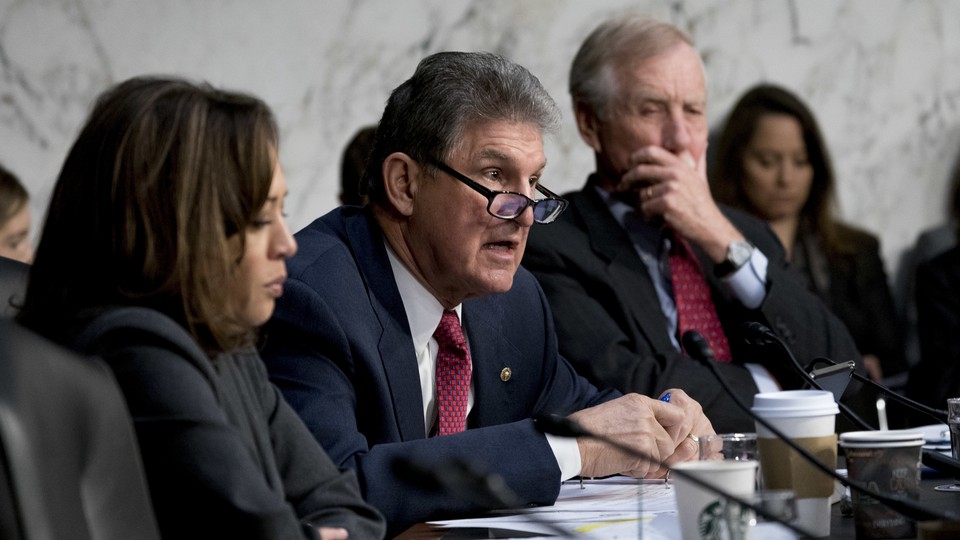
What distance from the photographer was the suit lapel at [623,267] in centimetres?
308

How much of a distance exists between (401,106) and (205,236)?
0.98 meters

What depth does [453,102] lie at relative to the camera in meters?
2.32

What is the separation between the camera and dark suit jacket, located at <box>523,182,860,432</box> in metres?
2.91

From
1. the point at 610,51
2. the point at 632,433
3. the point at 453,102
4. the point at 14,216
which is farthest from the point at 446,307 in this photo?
the point at 14,216

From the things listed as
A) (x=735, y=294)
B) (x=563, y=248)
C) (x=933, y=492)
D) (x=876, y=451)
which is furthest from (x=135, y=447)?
(x=735, y=294)

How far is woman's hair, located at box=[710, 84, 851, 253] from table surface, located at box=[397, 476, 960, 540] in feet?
9.96

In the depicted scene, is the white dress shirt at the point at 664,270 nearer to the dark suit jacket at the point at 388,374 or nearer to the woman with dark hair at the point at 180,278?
the dark suit jacket at the point at 388,374

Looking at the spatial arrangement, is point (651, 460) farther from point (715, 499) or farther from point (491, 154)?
point (491, 154)

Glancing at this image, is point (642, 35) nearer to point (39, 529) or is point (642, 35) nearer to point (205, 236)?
point (205, 236)

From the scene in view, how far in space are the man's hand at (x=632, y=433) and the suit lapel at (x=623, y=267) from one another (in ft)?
2.87

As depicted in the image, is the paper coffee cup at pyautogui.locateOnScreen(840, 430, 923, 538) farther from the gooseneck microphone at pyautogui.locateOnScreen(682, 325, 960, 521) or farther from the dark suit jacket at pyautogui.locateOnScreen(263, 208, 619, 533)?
the dark suit jacket at pyautogui.locateOnScreen(263, 208, 619, 533)

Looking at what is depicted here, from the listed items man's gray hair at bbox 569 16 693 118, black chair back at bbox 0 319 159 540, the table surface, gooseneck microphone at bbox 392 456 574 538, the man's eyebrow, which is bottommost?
the table surface

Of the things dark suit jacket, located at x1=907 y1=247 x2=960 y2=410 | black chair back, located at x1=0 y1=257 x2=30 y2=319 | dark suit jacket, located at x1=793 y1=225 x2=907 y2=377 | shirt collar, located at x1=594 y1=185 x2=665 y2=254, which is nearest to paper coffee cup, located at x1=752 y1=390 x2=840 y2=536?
black chair back, located at x1=0 y1=257 x2=30 y2=319

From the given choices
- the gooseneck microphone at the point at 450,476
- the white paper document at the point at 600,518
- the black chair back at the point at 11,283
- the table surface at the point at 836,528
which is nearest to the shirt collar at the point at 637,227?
the white paper document at the point at 600,518
